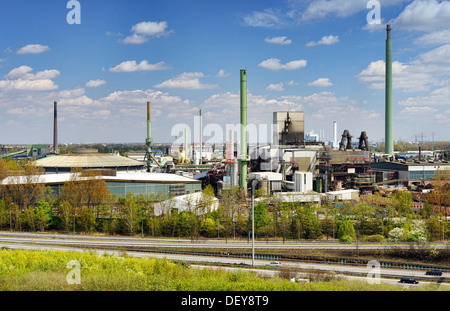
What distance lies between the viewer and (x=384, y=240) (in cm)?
4341

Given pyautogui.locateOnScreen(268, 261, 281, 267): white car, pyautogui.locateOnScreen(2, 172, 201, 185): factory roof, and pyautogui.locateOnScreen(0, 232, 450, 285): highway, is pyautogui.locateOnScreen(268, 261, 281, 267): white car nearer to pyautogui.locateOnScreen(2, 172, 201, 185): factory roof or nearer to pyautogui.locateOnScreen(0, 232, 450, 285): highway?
pyautogui.locateOnScreen(0, 232, 450, 285): highway

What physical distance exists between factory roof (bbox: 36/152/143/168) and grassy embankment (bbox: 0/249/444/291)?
55022 millimetres

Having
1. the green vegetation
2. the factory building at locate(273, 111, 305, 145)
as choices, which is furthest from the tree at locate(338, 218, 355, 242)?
the factory building at locate(273, 111, 305, 145)

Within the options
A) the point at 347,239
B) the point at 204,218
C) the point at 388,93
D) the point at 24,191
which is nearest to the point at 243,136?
the point at 204,218

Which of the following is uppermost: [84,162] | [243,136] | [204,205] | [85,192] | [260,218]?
[243,136]

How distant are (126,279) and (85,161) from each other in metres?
66.0

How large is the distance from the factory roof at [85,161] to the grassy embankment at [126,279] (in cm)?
5502

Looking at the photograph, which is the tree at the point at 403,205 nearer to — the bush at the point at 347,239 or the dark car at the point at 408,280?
the bush at the point at 347,239

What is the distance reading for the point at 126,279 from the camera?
1806 cm

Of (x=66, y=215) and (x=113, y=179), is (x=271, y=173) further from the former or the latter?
(x=66, y=215)

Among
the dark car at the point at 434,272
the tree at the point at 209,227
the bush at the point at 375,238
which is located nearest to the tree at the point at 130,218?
the tree at the point at 209,227
